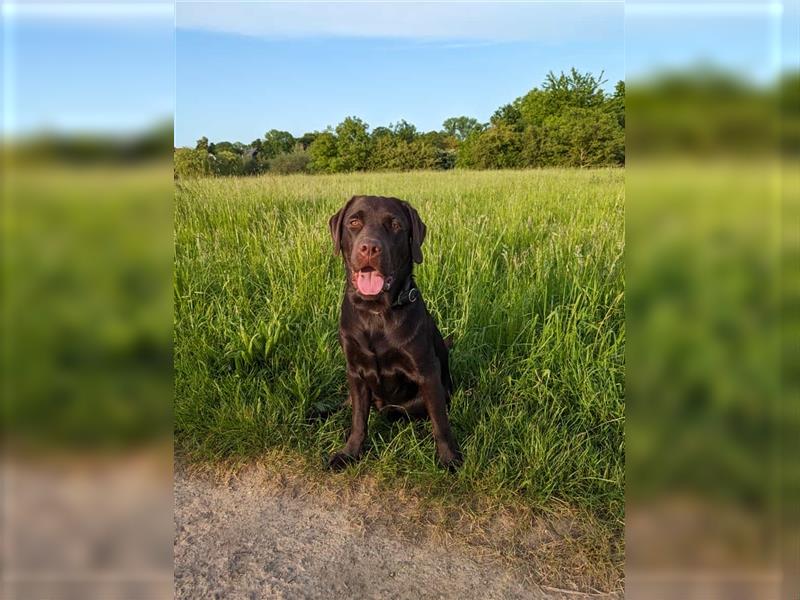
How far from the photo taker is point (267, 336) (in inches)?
136

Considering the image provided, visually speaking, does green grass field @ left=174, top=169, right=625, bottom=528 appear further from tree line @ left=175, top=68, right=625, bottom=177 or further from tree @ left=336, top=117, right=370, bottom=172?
tree @ left=336, top=117, right=370, bottom=172

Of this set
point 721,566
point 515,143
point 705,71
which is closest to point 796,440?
point 721,566

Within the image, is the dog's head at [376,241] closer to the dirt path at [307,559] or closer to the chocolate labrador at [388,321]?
the chocolate labrador at [388,321]

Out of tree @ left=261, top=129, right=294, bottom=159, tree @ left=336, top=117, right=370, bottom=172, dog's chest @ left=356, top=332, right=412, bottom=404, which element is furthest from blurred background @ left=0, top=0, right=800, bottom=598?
tree @ left=336, top=117, right=370, bottom=172

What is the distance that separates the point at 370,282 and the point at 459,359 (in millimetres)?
1226

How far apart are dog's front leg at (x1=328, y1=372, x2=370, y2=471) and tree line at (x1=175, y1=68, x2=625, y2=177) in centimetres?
1539

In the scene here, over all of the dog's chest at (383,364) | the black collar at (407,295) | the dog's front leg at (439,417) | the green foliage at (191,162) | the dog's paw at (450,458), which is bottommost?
the dog's paw at (450,458)

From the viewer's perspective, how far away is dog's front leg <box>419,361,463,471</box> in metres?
2.73

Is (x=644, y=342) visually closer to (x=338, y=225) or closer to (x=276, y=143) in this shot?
(x=338, y=225)

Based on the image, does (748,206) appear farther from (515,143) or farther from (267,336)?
(515,143)

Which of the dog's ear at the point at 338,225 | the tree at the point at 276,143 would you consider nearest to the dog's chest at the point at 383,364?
the dog's ear at the point at 338,225

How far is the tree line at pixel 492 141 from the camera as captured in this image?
25875mm

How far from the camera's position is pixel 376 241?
2521 mm

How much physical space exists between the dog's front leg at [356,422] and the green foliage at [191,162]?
4.91 metres
